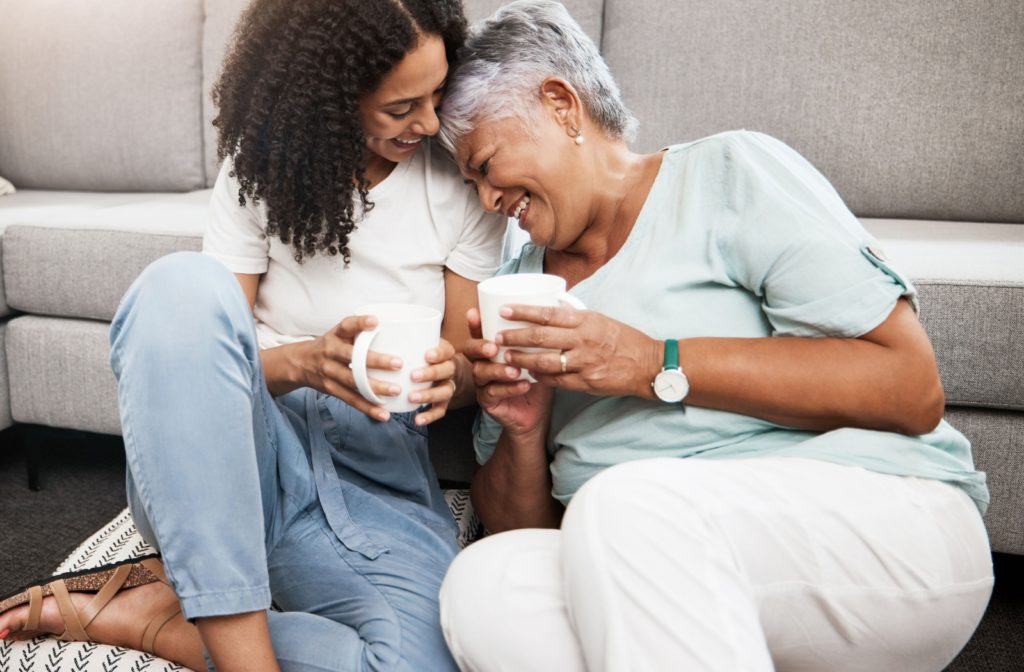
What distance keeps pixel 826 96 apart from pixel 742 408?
1.10 meters

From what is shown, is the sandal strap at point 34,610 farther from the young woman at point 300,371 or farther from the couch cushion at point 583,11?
the couch cushion at point 583,11

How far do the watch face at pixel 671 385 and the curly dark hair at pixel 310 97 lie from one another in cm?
46

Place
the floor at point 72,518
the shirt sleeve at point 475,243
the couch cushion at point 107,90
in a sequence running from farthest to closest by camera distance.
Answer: the couch cushion at point 107,90, the floor at point 72,518, the shirt sleeve at point 475,243

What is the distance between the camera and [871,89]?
→ 1.76 meters

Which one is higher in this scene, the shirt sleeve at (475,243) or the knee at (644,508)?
the shirt sleeve at (475,243)

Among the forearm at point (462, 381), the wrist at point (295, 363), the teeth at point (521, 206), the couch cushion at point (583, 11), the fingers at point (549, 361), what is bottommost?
the forearm at point (462, 381)

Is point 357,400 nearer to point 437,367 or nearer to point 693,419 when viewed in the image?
point 437,367

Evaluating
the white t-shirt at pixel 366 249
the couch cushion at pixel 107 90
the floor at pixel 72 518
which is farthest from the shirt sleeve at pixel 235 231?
the couch cushion at pixel 107 90

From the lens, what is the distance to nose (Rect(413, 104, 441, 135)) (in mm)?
1049

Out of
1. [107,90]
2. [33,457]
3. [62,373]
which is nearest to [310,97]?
[62,373]

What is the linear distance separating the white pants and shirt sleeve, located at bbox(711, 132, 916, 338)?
6.3 inches

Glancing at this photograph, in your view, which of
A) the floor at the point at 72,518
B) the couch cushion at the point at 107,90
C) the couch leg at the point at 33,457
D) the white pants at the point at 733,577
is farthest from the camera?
the couch cushion at the point at 107,90

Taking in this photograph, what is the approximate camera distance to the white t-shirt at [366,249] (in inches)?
45.9

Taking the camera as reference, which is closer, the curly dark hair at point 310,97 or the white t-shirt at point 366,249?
the curly dark hair at point 310,97
